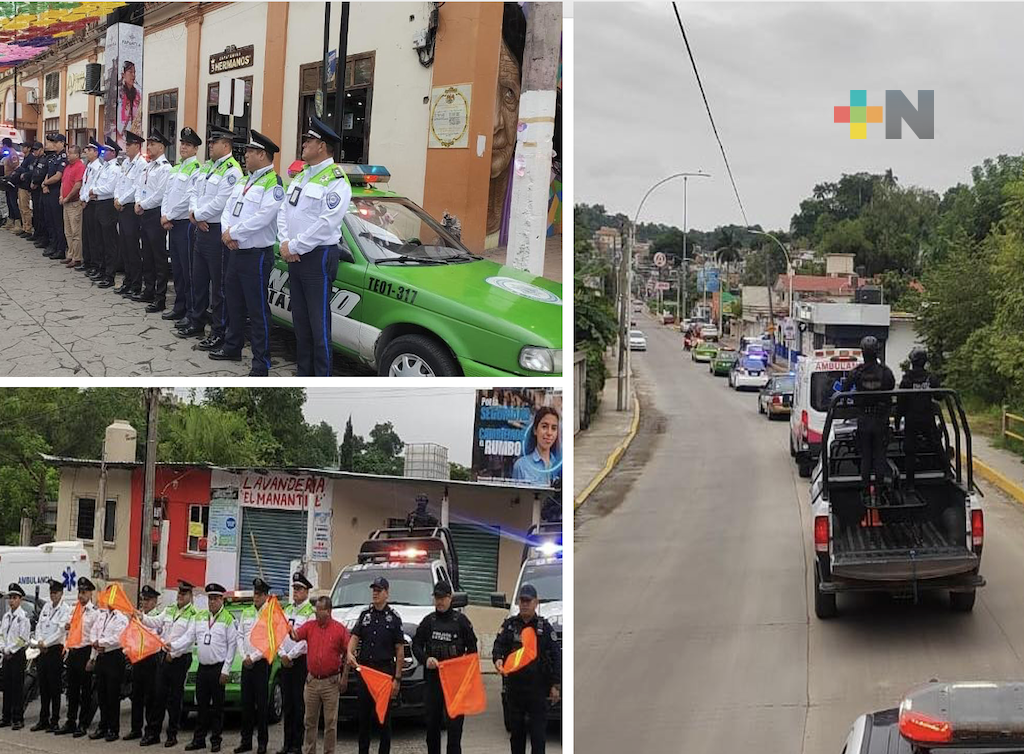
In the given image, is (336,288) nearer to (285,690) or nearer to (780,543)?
(285,690)

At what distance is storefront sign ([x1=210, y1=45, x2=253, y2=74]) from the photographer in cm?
619

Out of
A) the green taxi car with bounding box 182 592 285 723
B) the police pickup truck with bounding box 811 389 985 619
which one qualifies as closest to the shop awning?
the green taxi car with bounding box 182 592 285 723

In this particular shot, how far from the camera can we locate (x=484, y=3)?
5.83 meters

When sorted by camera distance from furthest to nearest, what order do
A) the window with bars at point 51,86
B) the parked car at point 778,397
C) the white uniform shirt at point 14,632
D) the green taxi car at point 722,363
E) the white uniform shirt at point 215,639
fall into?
1. the green taxi car at point 722,363
2. the parked car at point 778,397
3. the white uniform shirt at point 14,632
4. the white uniform shirt at point 215,639
5. the window with bars at point 51,86

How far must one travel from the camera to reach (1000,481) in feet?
53.4

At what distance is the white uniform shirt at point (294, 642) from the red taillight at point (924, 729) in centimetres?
452

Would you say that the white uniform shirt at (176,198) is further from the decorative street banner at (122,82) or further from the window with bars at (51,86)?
the window with bars at (51,86)

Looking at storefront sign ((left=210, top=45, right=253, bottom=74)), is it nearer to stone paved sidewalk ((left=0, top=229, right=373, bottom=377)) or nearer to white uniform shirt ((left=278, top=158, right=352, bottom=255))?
white uniform shirt ((left=278, top=158, right=352, bottom=255))

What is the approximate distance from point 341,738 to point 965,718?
453 cm

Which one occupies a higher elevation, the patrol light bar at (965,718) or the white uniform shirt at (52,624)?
the patrol light bar at (965,718)

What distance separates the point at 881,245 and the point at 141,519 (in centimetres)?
7565

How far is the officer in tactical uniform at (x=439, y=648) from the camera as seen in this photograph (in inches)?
246

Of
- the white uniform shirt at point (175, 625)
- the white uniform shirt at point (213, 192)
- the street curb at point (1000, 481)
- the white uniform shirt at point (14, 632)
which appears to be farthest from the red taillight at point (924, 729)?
the street curb at point (1000, 481)

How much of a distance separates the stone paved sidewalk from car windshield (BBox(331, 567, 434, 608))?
178 cm
